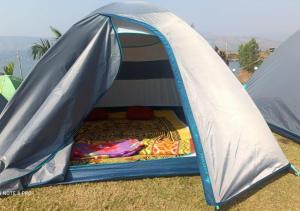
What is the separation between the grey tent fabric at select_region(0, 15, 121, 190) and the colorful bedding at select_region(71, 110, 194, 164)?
1.23 ft

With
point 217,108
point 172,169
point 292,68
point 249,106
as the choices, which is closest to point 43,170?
point 172,169

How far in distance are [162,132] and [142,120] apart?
0.75 metres

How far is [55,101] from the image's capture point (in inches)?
113

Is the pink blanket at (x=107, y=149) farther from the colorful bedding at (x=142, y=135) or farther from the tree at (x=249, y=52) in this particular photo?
the tree at (x=249, y=52)

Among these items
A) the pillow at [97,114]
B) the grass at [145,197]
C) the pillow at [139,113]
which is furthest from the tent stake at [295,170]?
the pillow at [97,114]

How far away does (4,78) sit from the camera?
5211 millimetres

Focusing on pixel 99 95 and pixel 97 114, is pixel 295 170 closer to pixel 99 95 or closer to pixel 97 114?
pixel 99 95

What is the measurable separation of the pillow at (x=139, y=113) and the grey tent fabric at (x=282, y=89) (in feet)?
5.11

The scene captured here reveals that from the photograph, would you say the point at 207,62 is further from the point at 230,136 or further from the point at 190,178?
the point at 190,178

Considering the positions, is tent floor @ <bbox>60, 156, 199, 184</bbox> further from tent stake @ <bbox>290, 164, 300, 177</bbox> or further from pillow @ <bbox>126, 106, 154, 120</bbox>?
pillow @ <bbox>126, 106, 154, 120</bbox>

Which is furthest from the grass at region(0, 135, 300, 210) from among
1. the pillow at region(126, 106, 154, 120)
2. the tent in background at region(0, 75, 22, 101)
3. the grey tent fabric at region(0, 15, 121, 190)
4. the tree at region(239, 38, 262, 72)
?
the tree at region(239, 38, 262, 72)

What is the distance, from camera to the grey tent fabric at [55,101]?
109 inches

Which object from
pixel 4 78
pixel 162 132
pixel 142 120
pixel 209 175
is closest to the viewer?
pixel 209 175

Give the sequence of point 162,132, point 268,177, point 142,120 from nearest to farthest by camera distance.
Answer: point 268,177 < point 162,132 < point 142,120
